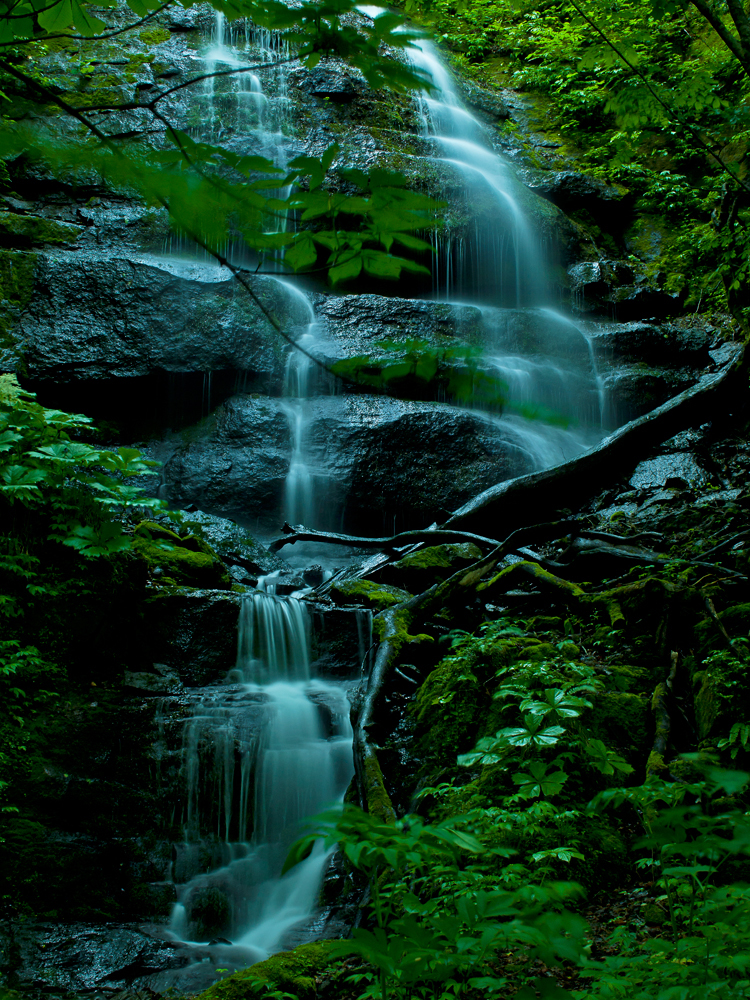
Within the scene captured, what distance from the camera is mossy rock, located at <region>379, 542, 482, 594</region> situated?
6.12m

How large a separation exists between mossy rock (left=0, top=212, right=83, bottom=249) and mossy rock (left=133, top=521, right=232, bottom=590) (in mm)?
7117

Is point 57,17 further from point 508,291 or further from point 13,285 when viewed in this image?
point 508,291

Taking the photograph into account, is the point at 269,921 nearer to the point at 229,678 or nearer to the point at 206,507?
the point at 229,678

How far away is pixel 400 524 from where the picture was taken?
967 centimetres

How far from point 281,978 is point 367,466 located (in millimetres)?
7608

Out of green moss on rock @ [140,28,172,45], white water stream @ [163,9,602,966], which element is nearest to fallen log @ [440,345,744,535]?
white water stream @ [163,9,602,966]

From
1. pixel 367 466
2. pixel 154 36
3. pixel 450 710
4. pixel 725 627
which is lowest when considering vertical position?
pixel 450 710

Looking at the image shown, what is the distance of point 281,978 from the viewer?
95.2 inches

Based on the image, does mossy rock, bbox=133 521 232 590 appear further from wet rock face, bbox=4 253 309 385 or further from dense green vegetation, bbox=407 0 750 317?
dense green vegetation, bbox=407 0 750 317

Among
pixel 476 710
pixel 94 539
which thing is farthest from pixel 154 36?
pixel 476 710

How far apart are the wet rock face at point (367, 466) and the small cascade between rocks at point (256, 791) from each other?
4.00m

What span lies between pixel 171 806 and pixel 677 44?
1895 cm

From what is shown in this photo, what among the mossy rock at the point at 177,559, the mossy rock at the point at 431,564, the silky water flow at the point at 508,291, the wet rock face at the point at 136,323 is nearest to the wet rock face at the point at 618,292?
the silky water flow at the point at 508,291

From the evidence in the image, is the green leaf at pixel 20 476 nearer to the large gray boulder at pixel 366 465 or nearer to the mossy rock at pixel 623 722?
the mossy rock at pixel 623 722
